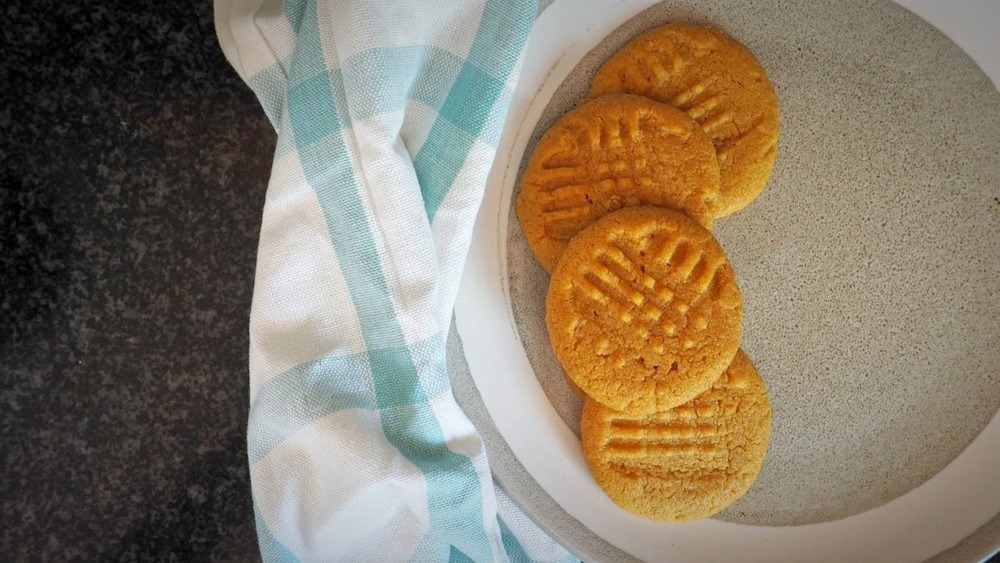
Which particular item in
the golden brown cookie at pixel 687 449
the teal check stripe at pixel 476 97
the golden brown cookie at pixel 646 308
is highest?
the teal check stripe at pixel 476 97

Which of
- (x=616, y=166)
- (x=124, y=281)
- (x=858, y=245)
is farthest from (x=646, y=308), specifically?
(x=124, y=281)

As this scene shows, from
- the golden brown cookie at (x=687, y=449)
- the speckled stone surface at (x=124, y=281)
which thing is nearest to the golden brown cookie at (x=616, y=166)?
the golden brown cookie at (x=687, y=449)

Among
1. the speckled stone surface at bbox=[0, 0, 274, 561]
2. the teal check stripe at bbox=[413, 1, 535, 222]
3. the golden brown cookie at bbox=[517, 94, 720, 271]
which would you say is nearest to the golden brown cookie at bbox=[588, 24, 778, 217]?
the golden brown cookie at bbox=[517, 94, 720, 271]

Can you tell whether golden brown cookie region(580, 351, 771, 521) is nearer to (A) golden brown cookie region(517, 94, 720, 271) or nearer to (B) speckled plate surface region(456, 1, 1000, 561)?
(B) speckled plate surface region(456, 1, 1000, 561)

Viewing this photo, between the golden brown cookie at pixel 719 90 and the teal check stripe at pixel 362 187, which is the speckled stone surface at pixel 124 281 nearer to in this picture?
the teal check stripe at pixel 362 187

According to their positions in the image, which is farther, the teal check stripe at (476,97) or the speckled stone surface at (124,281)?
the speckled stone surface at (124,281)

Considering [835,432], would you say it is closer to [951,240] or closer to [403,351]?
[951,240]

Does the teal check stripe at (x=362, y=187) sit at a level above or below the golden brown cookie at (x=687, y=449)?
above
